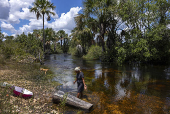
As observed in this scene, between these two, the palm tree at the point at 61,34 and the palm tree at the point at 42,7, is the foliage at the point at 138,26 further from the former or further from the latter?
the palm tree at the point at 61,34

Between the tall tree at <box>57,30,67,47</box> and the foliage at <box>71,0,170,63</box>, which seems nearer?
the foliage at <box>71,0,170,63</box>

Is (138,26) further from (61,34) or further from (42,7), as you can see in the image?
(61,34)

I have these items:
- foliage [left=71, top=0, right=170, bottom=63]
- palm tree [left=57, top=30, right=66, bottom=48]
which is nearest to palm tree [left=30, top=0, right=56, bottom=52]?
foliage [left=71, top=0, right=170, bottom=63]

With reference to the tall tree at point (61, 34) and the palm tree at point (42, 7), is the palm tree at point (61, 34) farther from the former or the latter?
the palm tree at point (42, 7)

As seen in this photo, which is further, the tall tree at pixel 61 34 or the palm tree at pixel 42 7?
the tall tree at pixel 61 34

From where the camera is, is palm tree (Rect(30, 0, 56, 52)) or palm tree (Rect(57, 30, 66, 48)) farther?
palm tree (Rect(57, 30, 66, 48))

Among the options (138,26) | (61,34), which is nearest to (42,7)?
(138,26)

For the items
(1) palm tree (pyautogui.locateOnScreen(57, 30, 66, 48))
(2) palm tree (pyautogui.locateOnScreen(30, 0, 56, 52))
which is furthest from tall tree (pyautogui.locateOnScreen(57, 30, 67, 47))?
(2) palm tree (pyautogui.locateOnScreen(30, 0, 56, 52))

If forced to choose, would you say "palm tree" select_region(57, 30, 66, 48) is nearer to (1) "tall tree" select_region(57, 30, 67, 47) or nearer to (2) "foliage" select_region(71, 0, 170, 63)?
(1) "tall tree" select_region(57, 30, 67, 47)

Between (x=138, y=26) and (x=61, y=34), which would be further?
(x=61, y=34)

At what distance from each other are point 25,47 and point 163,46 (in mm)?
19425

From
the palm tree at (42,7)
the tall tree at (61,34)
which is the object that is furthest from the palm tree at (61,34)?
the palm tree at (42,7)

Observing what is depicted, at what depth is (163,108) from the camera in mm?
5320

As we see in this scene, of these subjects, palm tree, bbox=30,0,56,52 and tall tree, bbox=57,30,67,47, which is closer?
palm tree, bbox=30,0,56,52
